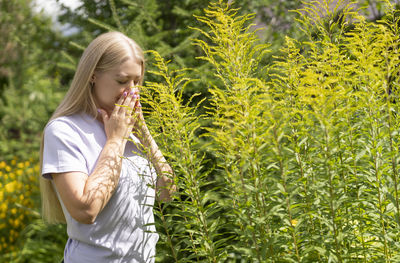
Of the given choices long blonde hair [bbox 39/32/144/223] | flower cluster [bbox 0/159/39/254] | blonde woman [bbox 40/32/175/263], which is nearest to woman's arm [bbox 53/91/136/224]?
blonde woman [bbox 40/32/175/263]

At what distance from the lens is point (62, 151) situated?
1773mm

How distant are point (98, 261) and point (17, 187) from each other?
4.34 metres

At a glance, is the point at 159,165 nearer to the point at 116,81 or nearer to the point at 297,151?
the point at 116,81

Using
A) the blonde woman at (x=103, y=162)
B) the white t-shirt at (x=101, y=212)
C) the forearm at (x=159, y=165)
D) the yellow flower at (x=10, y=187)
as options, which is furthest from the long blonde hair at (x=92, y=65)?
the yellow flower at (x=10, y=187)

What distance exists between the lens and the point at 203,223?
4.69 feet

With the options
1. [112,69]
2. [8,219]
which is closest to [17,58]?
[8,219]

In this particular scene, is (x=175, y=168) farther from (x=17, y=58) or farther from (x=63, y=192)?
(x=17, y=58)

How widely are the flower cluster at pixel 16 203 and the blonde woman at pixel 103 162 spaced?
3331mm

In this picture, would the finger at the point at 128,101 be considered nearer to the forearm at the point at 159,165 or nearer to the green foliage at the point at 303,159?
the forearm at the point at 159,165

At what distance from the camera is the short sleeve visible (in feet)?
5.69

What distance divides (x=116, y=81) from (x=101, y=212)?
2.21 ft

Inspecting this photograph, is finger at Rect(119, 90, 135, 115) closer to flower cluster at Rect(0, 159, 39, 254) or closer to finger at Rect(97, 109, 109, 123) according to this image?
finger at Rect(97, 109, 109, 123)

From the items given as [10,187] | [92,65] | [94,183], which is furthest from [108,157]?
[10,187]

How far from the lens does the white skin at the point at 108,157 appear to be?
1.67 meters
